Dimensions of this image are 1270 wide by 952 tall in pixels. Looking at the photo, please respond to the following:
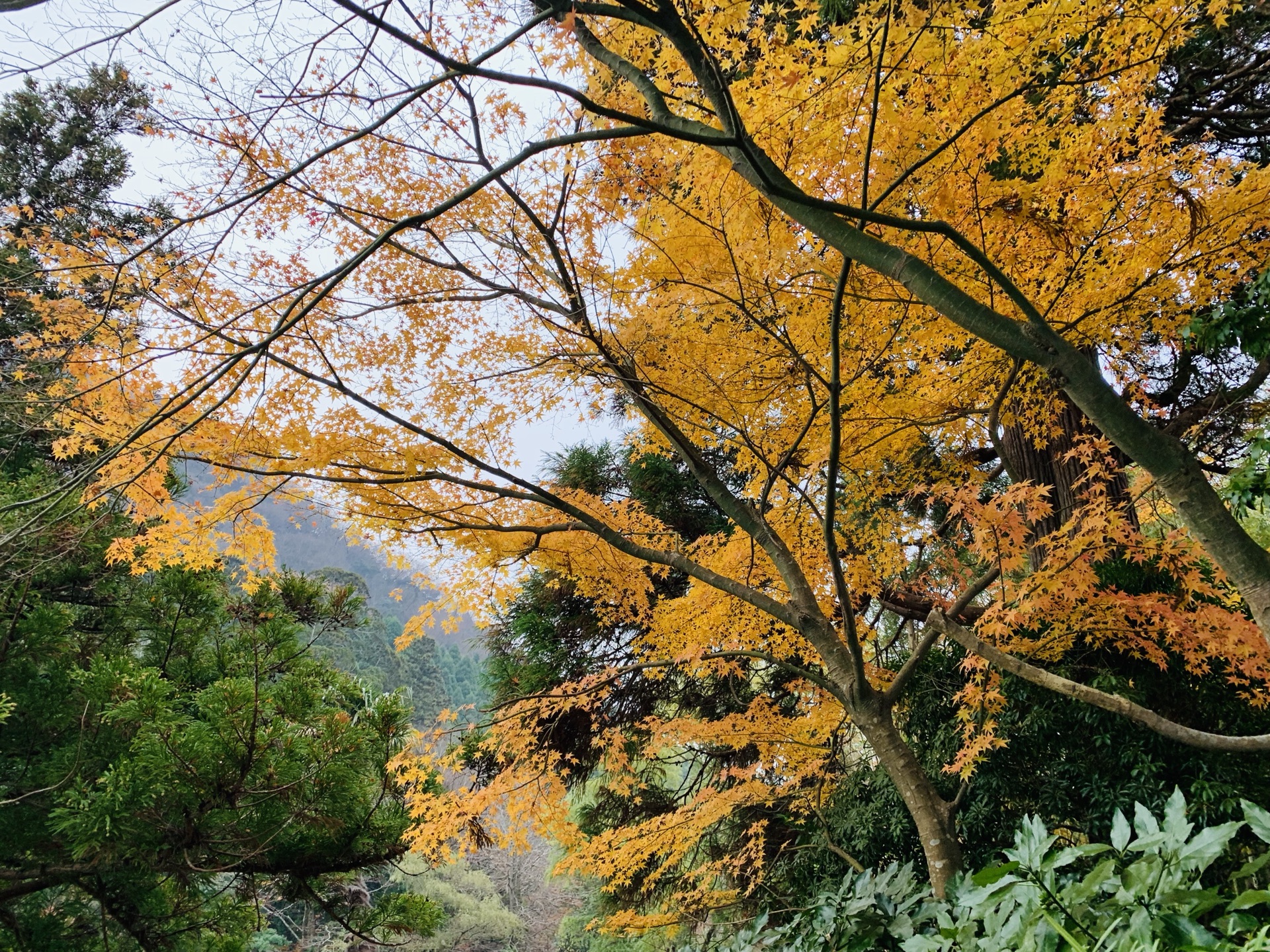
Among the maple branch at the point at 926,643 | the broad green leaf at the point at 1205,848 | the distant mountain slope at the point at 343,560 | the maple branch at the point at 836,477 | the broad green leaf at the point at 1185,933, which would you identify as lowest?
the broad green leaf at the point at 1185,933

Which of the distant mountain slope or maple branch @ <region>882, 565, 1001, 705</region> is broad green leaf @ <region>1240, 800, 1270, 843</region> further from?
the distant mountain slope

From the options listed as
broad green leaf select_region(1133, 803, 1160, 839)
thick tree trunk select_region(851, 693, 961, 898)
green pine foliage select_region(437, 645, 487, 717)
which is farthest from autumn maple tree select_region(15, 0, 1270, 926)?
green pine foliage select_region(437, 645, 487, 717)

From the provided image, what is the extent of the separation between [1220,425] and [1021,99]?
287 centimetres

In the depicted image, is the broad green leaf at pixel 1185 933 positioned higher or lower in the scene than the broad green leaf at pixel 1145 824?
lower

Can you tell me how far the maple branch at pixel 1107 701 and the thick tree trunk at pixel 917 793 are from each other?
503mm

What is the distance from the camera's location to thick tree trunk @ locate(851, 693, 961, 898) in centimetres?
274

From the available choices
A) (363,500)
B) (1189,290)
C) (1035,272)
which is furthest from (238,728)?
(1189,290)

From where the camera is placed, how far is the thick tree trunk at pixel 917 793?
2.74 meters

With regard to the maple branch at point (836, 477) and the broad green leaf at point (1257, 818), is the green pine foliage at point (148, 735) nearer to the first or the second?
the maple branch at point (836, 477)

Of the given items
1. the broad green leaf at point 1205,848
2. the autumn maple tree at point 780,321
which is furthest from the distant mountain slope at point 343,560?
the broad green leaf at point 1205,848

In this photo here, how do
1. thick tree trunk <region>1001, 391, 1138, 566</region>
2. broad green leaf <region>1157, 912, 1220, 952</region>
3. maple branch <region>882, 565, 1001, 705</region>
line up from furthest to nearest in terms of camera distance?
thick tree trunk <region>1001, 391, 1138, 566</region> → maple branch <region>882, 565, 1001, 705</region> → broad green leaf <region>1157, 912, 1220, 952</region>

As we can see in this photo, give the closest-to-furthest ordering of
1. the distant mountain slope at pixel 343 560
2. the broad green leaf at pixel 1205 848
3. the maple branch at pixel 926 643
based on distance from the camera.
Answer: the broad green leaf at pixel 1205 848 → the maple branch at pixel 926 643 → the distant mountain slope at pixel 343 560

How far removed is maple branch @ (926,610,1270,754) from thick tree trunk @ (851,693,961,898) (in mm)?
503

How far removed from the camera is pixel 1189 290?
128 inches
